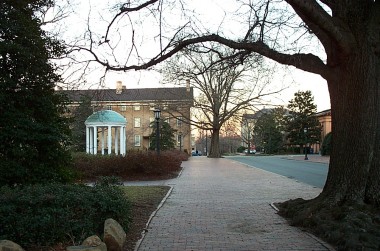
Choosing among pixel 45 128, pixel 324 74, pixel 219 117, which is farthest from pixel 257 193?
pixel 219 117

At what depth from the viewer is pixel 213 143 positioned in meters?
56.7

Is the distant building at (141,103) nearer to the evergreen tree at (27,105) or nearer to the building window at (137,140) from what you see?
the building window at (137,140)

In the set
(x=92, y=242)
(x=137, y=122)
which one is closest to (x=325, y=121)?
(x=137, y=122)

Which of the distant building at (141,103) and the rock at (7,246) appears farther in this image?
the distant building at (141,103)

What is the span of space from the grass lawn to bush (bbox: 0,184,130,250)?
0.53 meters

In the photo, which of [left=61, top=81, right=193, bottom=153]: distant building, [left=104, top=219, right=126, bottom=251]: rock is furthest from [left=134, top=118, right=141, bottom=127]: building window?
[left=104, top=219, right=126, bottom=251]: rock

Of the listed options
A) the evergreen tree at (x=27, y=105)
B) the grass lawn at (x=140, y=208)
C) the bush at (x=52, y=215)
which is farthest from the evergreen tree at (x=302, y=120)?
the bush at (x=52, y=215)

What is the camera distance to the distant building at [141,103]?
1352 centimetres

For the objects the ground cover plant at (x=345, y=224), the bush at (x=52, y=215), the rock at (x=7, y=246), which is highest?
the bush at (x=52, y=215)

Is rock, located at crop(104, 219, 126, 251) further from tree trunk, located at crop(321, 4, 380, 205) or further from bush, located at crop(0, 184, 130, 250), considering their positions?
tree trunk, located at crop(321, 4, 380, 205)

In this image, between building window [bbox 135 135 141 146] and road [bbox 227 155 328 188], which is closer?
road [bbox 227 155 328 188]

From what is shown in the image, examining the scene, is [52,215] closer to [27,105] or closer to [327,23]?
[27,105]

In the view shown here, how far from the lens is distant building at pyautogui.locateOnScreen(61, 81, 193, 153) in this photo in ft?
44.4

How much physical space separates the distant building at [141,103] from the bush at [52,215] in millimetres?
4944
